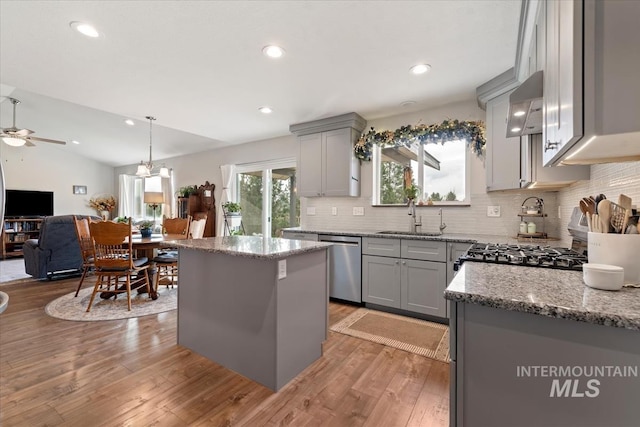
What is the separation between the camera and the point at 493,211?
326cm

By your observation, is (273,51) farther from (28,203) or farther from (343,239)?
(28,203)

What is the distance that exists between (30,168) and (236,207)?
20.0 feet

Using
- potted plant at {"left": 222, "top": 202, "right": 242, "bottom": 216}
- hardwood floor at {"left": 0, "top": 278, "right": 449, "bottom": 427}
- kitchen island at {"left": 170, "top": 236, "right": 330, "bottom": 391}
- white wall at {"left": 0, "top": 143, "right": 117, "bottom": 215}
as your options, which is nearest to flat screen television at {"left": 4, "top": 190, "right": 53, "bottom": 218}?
white wall at {"left": 0, "top": 143, "right": 117, "bottom": 215}

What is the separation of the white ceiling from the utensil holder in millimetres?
1638

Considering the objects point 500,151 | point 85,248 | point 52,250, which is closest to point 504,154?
point 500,151

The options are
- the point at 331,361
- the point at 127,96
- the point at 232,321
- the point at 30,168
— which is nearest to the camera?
the point at 232,321

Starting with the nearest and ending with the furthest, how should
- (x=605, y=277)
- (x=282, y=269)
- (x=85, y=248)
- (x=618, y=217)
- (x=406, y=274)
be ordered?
(x=605, y=277) < (x=618, y=217) < (x=282, y=269) < (x=406, y=274) < (x=85, y=248)

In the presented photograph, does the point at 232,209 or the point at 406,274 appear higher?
the point at 232,209

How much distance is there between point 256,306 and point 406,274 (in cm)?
178

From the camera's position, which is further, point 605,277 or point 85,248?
point 85,248

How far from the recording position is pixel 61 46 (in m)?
2.36

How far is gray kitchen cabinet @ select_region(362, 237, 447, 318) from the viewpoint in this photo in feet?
9.72

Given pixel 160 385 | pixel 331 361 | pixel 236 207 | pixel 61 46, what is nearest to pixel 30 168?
pixel 236 207

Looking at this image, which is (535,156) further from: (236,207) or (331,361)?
(236,207)
